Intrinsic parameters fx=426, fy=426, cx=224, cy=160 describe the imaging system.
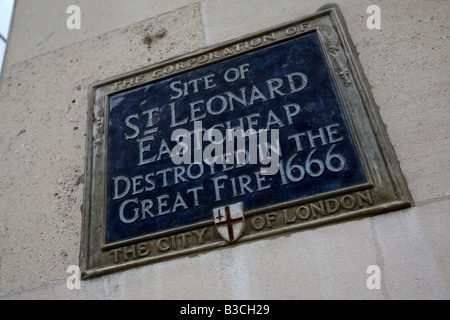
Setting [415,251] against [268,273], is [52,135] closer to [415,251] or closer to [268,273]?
[268,273]

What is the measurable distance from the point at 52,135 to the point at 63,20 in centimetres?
95

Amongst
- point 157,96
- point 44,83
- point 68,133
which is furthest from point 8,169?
point 157,96

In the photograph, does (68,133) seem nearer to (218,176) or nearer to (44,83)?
(44,83)

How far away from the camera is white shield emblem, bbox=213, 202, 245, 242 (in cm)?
165

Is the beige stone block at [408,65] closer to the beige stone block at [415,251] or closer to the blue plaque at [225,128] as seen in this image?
the beige stone block at [415,251]

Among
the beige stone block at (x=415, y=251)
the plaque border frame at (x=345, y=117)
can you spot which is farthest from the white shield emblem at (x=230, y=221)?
the beige stone block at (x=415, y=251)

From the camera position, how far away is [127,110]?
2150 mm

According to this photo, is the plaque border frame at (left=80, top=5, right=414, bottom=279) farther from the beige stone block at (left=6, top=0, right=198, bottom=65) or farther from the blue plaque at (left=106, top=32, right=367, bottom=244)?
the beige stone block at (left=6, top=0, right=198, bottom=65)

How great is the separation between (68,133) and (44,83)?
50 cm

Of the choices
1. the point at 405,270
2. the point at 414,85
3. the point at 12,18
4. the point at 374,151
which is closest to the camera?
the point at 405,270

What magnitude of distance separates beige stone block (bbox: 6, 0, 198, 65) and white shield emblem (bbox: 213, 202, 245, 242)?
1366 millimetres

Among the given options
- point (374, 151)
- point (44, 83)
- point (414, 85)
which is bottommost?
point (374, 151)

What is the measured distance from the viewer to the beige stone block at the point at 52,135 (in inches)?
75.6

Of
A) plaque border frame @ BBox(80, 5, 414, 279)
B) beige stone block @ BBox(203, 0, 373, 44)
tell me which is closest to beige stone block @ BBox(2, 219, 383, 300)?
plaque border frame @ BBox(80, 5, 414, 279)
